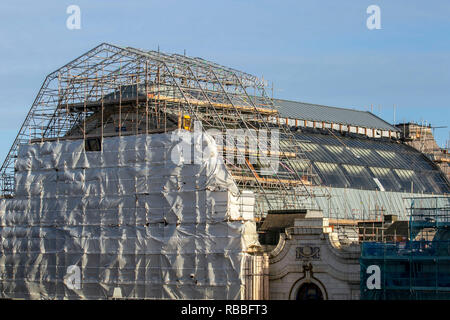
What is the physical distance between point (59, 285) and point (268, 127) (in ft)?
74.8

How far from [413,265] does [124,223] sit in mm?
23528

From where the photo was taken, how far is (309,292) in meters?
74.2

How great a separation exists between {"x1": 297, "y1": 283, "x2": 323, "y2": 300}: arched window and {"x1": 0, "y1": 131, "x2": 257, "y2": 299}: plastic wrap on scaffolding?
435 cm

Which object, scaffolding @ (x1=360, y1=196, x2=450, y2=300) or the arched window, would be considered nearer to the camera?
scaffolding @ (x1=360, y1=196, x2=450, y2=300)

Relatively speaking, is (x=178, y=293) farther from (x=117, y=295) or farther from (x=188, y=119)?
(x=188, y=119)

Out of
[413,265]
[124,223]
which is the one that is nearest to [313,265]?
[413,265]

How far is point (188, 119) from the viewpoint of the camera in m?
83.7

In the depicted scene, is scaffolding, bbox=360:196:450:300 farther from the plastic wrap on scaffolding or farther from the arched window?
the plastic wrap on scaffolding

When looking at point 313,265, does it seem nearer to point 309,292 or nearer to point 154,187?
point 309,292

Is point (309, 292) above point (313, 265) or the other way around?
the other way around

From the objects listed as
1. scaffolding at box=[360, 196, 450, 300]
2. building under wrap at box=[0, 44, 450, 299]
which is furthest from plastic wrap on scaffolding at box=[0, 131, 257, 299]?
scaffolding at box=[360, 196, 450, 300]

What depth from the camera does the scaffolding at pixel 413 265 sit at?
229 ft

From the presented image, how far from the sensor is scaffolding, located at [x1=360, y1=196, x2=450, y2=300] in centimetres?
6981
